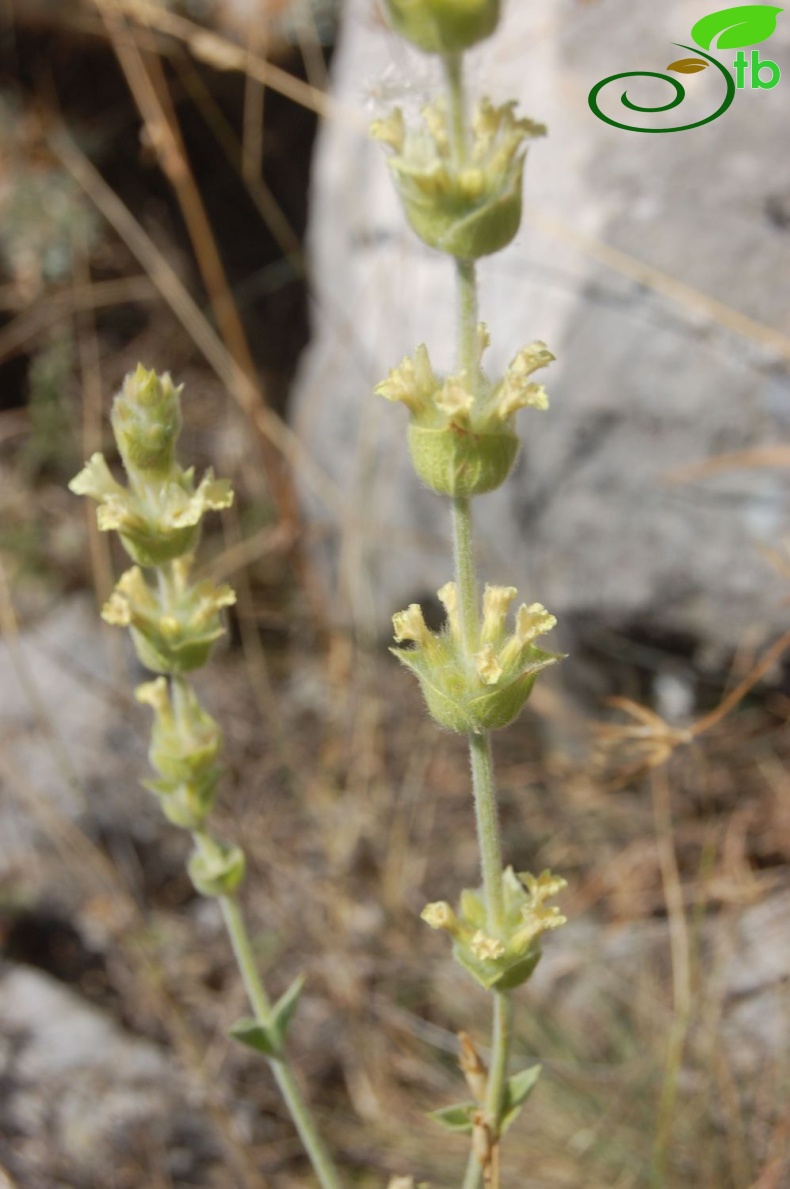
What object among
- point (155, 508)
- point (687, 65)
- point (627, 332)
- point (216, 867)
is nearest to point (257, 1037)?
point (216, 867)

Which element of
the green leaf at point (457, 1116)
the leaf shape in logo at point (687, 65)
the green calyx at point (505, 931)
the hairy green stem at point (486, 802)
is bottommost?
the green leaf at point (457, 1116)

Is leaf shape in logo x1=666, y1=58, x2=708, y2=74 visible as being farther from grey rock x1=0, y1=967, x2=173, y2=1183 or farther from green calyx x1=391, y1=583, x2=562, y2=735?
grey rock x1=0, y1=967, x2=173, y2=1183

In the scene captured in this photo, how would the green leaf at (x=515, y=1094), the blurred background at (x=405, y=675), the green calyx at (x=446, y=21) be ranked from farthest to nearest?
the blurred background at (x=405, y=675) → the green leaf at (x=515, y=1094) → the green calyx at (x=446, y=21)

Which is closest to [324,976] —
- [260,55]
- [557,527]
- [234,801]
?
[234,801]

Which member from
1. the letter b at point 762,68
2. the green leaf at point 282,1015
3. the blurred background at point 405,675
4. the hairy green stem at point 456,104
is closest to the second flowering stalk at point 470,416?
the hairy green stem at point 456,104

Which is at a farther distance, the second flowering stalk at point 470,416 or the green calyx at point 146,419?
the green calyx at point 146,419

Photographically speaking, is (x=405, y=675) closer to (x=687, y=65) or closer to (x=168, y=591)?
(x=687, y=65)

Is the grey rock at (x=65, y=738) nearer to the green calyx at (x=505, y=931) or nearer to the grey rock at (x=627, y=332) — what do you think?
the grey rock at (x=627, y=332)

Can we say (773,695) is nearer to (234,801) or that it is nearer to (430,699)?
(234,801)
